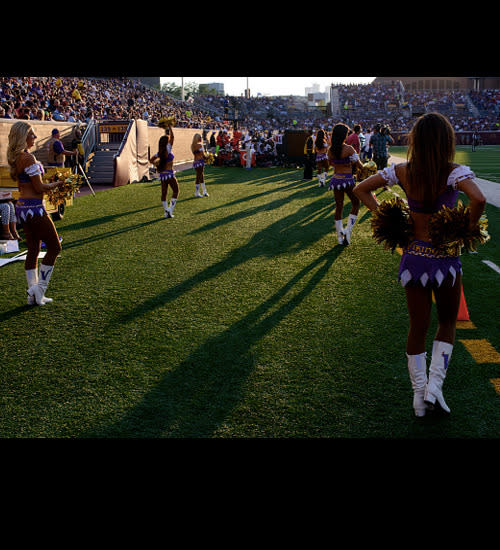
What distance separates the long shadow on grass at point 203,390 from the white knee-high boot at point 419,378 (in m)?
1.21

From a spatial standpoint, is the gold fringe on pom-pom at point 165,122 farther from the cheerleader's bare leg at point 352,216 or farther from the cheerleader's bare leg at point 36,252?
the cheerleader's bare leg at point 36,252

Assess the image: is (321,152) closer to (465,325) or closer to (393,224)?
(465,325)

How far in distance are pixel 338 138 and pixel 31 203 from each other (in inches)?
173

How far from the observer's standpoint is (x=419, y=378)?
3191 millimetres

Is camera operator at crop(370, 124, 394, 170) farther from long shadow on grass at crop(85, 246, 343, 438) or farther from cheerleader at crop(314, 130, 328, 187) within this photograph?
long shadow on grass at crop(85, 246, 343, 438)

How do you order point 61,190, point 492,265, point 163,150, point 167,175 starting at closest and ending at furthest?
1. point 61,190
2. point 492,265
3. point 163,150
4. point 167,175

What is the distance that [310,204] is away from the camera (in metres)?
12.2

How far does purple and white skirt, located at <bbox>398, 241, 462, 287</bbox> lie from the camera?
3006 millimetres

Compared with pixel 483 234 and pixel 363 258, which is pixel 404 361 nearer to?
pixel 483 234

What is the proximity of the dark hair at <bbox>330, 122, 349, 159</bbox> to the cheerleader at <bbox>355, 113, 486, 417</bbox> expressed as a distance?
4255 mm

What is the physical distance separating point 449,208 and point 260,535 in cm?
212

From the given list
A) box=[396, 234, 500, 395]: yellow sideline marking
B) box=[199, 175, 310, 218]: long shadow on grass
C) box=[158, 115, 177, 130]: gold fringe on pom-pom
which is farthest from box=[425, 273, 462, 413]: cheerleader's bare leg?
box=[199, 175, 310, 218]: long shadow on grass

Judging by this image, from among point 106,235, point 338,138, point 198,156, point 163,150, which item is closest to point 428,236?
point 338,138

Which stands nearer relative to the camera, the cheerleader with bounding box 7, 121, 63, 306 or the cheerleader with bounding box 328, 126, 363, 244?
the cheerleader with bounding box 7, 121, 63, 306
